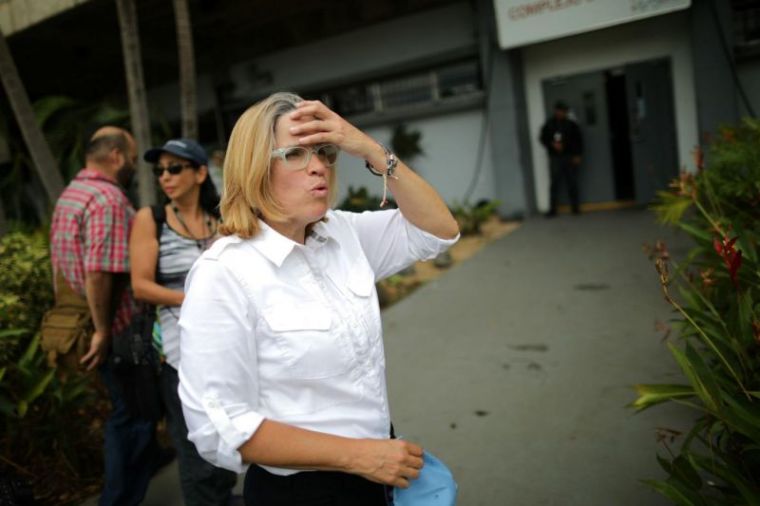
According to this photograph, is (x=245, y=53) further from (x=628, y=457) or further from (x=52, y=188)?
(x=628, y=457)

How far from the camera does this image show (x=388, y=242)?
1.84 meters

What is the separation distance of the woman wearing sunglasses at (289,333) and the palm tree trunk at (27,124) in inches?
145

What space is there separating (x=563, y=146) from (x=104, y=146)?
7.87 m

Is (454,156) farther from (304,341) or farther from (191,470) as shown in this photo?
(304,341)

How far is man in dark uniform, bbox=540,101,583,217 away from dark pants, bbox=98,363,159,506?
817 cm

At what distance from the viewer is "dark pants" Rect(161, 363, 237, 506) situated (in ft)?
8.18

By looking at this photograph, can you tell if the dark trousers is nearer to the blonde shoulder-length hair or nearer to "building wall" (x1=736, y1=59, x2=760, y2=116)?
the blonde shoulder-length hair

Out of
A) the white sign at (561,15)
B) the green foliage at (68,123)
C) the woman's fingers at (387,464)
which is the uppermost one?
the white sign at (561,15)

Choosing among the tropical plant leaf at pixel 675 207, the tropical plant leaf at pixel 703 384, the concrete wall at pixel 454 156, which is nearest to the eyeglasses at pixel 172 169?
the tropical plant leaf at pixel 703 384

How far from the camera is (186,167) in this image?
2.68 metres

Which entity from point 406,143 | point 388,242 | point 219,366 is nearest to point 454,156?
point 406,143

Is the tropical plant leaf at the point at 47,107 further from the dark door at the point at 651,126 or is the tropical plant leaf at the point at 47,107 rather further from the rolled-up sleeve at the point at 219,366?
the dark door at the point at 651,126

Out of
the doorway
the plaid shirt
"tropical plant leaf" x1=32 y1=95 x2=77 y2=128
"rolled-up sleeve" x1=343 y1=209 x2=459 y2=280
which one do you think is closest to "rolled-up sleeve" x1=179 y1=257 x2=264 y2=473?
"rolled-up sleeve" x1=343 y1=209 x2=459 y2=280

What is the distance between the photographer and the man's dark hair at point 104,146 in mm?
2994
